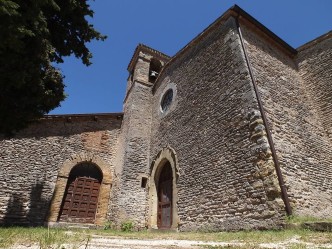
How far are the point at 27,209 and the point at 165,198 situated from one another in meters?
5.06

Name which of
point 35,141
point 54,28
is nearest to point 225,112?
point 54,28

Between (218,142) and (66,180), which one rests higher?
(218,142)

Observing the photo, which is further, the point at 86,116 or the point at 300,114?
the point at 86,116

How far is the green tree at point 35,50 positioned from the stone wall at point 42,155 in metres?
4.17

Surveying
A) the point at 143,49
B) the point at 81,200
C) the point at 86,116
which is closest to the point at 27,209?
the point at 81,200

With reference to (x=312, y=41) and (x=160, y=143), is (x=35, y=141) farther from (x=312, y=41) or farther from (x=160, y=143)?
(x=312, y=41)

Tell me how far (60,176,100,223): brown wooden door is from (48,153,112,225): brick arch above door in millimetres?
284

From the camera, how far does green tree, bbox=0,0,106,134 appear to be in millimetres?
4583

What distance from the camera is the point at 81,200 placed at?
995 cm

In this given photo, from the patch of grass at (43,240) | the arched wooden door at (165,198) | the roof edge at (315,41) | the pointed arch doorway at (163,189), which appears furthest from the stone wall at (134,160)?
the roof edge at (315,41)

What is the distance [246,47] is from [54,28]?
552cm

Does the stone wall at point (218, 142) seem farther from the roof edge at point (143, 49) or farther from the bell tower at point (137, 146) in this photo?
the roof edge at point (143, 49)

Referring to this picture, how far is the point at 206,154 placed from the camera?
713 centimetres

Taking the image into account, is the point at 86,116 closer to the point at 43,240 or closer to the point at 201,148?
the point at 201,148
